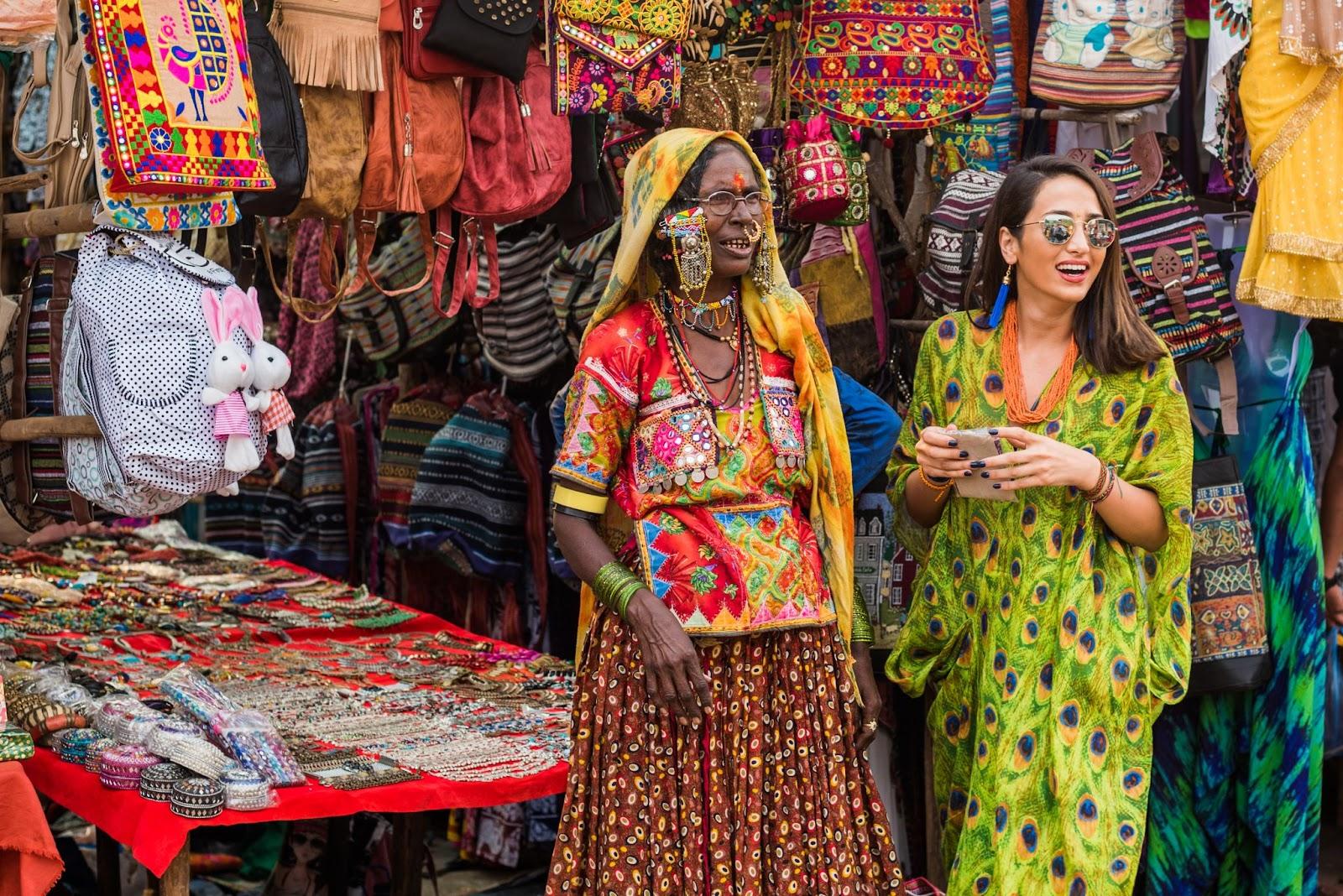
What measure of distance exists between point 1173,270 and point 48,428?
9.19 feet

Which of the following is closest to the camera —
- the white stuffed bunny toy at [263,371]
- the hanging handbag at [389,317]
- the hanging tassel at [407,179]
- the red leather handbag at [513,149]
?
the white stuffed bunny toy at [263,371]

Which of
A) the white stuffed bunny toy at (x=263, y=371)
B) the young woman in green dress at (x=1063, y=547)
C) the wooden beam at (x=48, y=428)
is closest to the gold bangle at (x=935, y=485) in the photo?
the young woman in green dress at (x=1063, y=547)

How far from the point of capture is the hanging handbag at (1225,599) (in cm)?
400

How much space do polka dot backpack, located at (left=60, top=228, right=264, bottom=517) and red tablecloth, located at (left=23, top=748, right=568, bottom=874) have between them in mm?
648

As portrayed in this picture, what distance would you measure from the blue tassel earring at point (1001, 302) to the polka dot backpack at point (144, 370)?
1.70 meters

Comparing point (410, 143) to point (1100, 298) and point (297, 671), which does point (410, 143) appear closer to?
point (297, 671)

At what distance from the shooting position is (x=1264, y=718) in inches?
168

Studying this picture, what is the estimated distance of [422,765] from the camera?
3.76 metres

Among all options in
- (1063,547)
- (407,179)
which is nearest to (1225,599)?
(1063,547)

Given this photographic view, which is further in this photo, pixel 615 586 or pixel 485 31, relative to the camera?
pixel 485 31

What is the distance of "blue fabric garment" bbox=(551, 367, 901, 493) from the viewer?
379 centimetres

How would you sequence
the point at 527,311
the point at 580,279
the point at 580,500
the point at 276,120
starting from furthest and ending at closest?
1. the point at 527,311
2. the point at 580,279
3. the point at 276,120
4. the point at 580,500

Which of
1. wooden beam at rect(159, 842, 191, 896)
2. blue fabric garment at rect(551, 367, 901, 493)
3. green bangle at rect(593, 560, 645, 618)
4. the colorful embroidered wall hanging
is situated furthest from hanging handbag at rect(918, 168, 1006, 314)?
wooden beam at rect(159, 842, 191, 896)

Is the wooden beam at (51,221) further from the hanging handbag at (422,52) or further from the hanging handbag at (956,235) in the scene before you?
the hanging handbag at (956,235)
